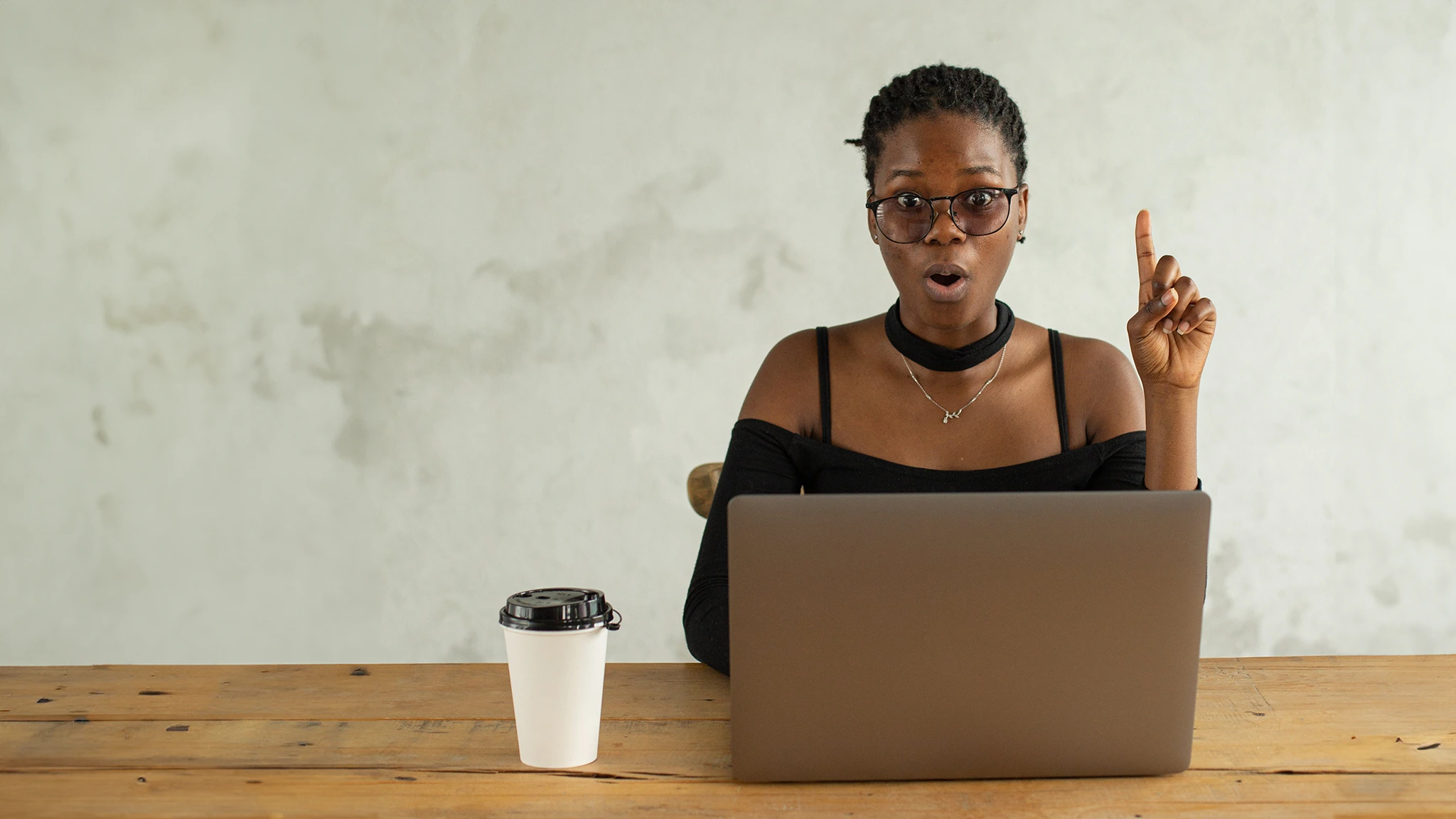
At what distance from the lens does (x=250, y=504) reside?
2.99 m

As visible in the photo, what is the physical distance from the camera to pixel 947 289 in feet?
4.77

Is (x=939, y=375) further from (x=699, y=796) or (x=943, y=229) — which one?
(x=699, y=796)

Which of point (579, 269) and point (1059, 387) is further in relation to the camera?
point (579, 269)

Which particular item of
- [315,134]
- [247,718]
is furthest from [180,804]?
[315,134]

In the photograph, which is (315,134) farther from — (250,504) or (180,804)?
(180,804)

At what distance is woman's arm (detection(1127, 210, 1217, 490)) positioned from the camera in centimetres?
→ 120

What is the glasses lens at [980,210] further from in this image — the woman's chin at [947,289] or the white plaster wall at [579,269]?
the white plaster wall at [579,269]

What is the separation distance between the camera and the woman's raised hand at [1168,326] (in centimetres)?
119

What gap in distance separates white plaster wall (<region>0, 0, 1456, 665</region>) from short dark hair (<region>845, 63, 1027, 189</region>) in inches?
54.4

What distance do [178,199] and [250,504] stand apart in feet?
2.53

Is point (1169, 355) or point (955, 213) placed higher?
point (955, 213)

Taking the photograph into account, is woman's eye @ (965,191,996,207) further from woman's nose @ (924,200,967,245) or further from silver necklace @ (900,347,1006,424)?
silver necklace @ (900,347,1006,424)

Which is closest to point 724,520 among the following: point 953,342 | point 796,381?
point 796,381

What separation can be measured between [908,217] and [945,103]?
6.8 inches
